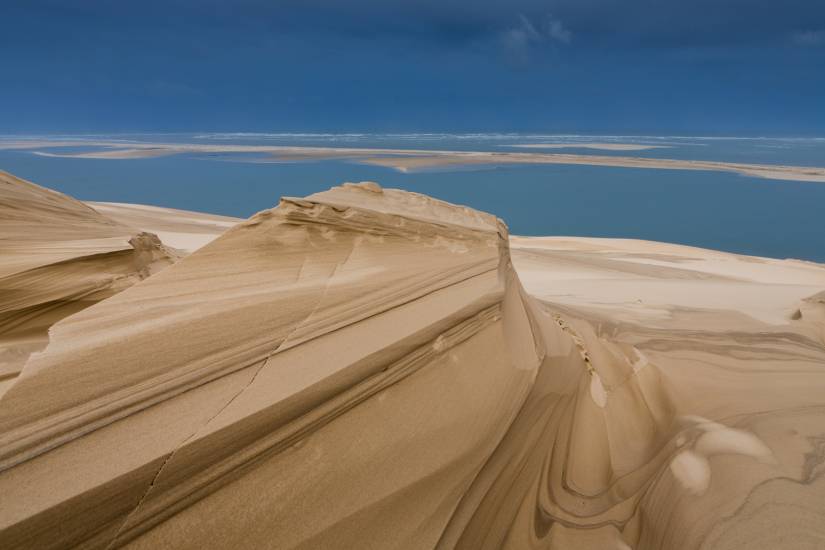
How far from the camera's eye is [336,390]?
134 cm

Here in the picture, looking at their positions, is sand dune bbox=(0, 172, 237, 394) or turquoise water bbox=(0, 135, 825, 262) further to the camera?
turquoise water bbox=(0, 135, 825, 262)

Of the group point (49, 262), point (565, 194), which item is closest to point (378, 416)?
point (49, 262)

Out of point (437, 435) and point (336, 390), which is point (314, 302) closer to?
point (336, 390)

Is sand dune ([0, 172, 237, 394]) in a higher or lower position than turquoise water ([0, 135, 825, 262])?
higher

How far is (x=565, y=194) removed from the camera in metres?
17.5

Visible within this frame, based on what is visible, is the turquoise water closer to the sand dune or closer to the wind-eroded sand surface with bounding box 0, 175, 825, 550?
the sand dune

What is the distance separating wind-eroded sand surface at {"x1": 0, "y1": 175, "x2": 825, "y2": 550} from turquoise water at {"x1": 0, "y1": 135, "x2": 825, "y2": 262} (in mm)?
10759

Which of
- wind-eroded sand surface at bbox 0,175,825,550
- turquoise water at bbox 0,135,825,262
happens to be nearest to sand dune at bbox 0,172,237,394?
wind-eroded sand surface at bbox 0,175,825,550

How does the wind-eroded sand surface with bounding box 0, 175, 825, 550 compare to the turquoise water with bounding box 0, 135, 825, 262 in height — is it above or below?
above

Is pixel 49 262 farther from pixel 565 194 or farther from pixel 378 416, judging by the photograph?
pixel 565 194

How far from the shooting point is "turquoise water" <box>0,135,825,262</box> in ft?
41.0

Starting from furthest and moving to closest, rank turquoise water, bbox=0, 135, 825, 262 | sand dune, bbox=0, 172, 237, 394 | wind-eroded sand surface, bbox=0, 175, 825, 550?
turquoise water, bbox=0, 135, 825, 262 → sand dune, bbox=0, 172, 237, 394 → wind-eroded sand surface, bbox=0, 175, 825, 550

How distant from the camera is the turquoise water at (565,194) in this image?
1251 centimetres

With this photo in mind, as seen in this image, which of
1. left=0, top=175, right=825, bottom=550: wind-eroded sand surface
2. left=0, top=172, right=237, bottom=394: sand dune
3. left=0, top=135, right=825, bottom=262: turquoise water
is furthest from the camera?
left=0, top=135, right=825, bottom=262: turquoise water
